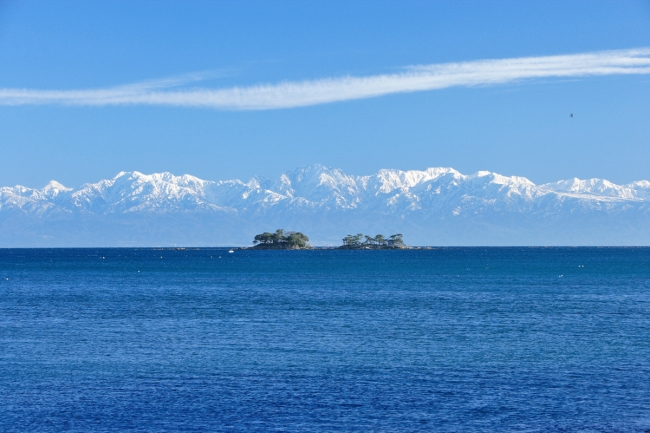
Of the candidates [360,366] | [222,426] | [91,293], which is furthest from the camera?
[91,293]

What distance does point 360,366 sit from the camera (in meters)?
40.1

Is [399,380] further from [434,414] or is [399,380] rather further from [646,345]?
[646,345]

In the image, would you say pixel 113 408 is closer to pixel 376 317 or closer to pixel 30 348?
pixel 30 348

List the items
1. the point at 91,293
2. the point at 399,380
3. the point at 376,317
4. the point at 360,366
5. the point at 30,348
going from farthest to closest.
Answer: the point at 91,293 → the point at 376,317 → the point at 30,348 → the point at 360,366 → the point at 399,380

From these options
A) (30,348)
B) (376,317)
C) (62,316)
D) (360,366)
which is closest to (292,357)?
(360,366)

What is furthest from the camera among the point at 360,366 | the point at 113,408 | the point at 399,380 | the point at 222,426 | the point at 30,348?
the point at 30,348

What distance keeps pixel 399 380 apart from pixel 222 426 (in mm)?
10622

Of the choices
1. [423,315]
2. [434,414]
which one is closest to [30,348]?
[434,414]

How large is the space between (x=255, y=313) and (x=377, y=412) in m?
36.3

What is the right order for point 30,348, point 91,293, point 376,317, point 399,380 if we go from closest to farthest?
point 399,380 < point 30,348 < point 376,317 < point 91,293

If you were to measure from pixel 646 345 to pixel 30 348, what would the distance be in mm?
37207

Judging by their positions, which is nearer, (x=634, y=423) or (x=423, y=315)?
(x=634, y=423)

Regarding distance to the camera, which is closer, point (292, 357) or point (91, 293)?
point (292, 357)

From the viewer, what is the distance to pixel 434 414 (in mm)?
30578
